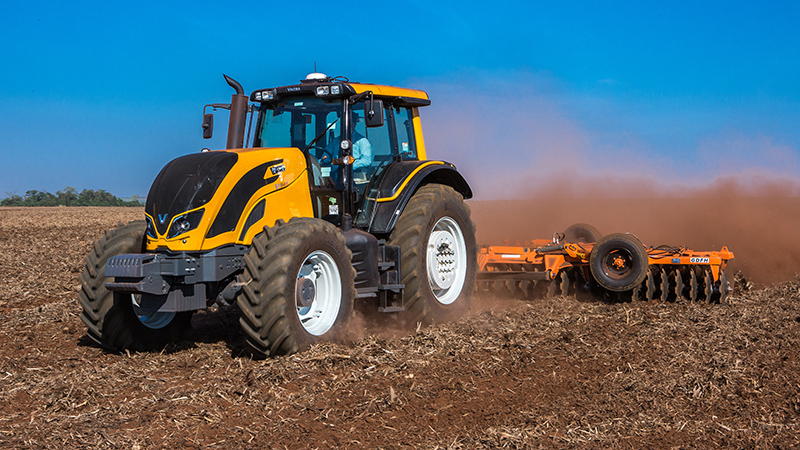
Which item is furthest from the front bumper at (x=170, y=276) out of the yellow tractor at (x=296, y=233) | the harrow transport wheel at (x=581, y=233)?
the harrow transport wheel at (x=581, y=233)

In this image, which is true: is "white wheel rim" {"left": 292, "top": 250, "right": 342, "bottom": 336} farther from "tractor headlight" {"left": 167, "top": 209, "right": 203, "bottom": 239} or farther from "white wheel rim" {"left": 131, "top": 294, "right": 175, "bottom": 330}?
"white wheel rim" {"left": 131, "top": 294, "right": 175, "bottom": 330}

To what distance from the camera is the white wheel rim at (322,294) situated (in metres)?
6.39

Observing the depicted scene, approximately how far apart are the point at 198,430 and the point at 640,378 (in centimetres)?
312

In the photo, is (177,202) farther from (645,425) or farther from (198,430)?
(645,425)

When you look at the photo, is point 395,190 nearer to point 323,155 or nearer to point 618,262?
point 323,155

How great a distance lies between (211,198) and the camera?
6121 millimetres

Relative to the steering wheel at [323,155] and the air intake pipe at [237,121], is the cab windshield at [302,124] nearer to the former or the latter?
the steering wheel at [323,155]

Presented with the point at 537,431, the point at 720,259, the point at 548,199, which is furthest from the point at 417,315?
the point at 548,199

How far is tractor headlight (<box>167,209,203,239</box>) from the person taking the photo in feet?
19.9

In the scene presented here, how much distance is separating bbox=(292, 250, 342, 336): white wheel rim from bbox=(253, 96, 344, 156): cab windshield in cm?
141

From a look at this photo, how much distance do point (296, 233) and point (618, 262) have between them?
15.4 feet

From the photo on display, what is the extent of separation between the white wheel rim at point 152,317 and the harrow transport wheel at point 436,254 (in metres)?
2.29

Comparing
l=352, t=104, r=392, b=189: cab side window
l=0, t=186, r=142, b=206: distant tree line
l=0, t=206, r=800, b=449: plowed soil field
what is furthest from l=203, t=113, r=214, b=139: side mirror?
l=0, t=186, r=142, b=206: distant tree line

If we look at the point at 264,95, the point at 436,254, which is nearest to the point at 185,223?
the point at 264,95
